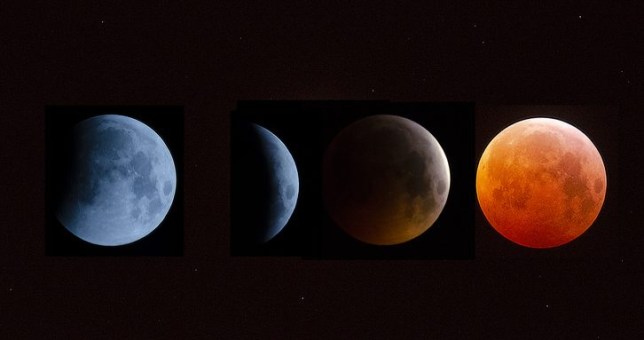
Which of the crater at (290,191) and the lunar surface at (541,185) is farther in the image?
the crater at (290,191)

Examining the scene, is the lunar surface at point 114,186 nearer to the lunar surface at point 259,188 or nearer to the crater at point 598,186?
the lunar surface at point 259,188

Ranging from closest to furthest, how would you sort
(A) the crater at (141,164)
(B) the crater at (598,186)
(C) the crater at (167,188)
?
(A) the crater at (141,164) < (C) the crater at (167,188) < (B) the crater at (598,186)

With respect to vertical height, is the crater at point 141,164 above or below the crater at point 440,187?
above

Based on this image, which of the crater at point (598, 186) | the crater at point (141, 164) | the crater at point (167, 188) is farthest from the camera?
the crater at point (598, 186)

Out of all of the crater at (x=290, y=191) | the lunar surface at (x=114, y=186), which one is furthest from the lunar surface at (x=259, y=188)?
the lunar surface at (x=114, y=186)

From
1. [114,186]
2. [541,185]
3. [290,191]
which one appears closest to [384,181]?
[290,191]

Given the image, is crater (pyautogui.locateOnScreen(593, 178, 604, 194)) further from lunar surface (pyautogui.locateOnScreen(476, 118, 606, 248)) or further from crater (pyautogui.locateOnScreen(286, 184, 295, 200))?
crater (pyautogui.locateOnScreen(286, 184, 295, 200))

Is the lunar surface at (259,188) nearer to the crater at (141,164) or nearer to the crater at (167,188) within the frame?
the crater at (167,188)
